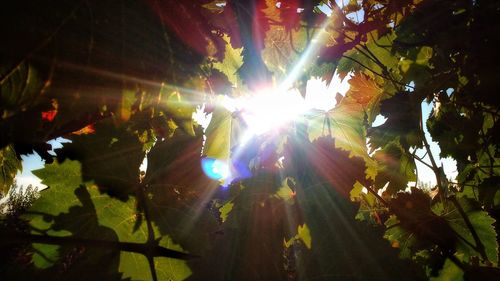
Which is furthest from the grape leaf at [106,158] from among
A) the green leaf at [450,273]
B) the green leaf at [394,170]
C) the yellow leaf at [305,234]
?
the green leaf at [394,170]

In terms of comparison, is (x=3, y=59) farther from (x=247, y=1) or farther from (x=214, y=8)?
(x=214, y=8)

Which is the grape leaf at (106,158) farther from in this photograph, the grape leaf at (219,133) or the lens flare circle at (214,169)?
the grape leaf at (219,133)

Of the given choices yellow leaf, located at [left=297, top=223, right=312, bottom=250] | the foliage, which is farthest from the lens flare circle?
yellow leaf, located at [left=297, top=223, right=312, bottom=250]

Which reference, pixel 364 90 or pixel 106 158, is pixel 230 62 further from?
pixel 364 90

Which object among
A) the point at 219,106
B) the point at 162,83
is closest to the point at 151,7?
the point at 162,83

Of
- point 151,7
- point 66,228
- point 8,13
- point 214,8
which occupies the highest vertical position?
point 214,8

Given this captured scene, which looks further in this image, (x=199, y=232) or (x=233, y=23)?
(x=233, y=23)

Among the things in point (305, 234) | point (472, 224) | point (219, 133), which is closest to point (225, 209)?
point (305, 234)
